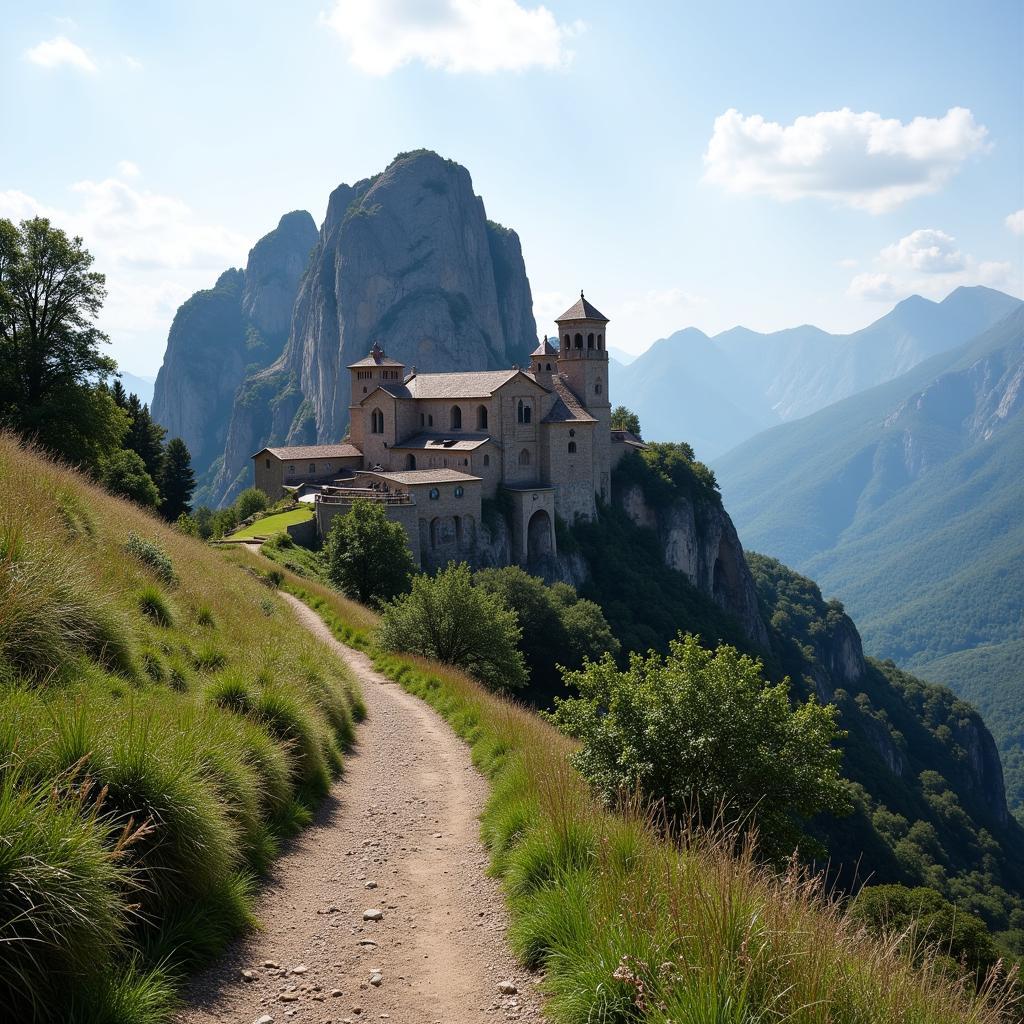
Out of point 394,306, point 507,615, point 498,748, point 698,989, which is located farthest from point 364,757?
point 394,306

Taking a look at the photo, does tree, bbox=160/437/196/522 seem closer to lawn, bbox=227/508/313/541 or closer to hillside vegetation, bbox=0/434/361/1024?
lawn, bbox=227/508/313/541

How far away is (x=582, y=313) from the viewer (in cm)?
7075

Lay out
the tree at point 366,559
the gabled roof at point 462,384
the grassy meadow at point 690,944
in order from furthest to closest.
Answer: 1. the gabled roof at point 462,384
2. the tree at point 366,559
3. the grassy meadow at point 690,944

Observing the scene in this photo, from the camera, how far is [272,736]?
9.67 m

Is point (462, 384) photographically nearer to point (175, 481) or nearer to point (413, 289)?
point (175, 481)

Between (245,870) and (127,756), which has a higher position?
(127,756)

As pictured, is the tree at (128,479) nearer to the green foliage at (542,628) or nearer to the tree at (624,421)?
the green foliage at (542,628)

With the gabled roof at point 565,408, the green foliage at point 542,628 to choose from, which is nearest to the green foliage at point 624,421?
the gabled roof at point 565,408

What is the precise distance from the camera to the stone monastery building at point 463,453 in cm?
5425

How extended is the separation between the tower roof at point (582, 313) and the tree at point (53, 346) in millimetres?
43465

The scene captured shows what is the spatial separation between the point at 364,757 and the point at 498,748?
204 cm

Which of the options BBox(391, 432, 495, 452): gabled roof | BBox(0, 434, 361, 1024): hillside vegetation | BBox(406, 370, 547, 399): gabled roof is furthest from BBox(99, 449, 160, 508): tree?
BBox(0, 434, 361, 1024): hillside vegetation

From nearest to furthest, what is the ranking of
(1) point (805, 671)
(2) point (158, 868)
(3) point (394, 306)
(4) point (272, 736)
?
1. (2) point (158, 868)
2. (4) point (272, 736)
3. (1) point (805, 671)
4. (3) point (394, 306)

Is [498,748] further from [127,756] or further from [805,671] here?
[805,671]
